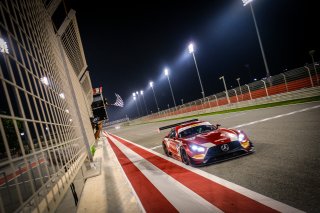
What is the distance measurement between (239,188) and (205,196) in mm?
622

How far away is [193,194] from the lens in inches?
213

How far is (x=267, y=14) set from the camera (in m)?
75.7

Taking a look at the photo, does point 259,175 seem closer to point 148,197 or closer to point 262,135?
point 148,197

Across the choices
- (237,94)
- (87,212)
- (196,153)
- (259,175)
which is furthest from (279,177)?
(237,94)

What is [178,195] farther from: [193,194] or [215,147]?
[215,147]

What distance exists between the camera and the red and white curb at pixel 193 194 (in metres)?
4.24

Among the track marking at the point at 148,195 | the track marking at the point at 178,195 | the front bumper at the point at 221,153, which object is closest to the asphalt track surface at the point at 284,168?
the front bumper at the point at 221,153

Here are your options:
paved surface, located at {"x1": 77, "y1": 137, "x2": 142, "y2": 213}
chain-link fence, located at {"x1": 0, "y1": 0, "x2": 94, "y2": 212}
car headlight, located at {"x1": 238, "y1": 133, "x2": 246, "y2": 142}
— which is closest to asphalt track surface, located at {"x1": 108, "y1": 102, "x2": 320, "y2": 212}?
car headlight, located at {"x1": 238, "y1": 133, "x2": 246, "y2": 142}

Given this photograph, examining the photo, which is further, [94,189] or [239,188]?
[94,189]

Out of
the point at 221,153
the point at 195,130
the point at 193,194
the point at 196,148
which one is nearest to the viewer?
the point at 193,194

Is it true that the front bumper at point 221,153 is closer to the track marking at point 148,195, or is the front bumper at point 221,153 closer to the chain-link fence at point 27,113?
the track marking at point 148,195

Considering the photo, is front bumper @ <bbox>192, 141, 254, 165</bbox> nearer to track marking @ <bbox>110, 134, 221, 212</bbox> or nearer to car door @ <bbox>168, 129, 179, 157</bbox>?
track marking @ <bbox>110, 134, 221, 212</bbox>

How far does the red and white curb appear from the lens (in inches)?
167

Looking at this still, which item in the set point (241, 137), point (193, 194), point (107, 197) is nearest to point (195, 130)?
point (241, 137)
